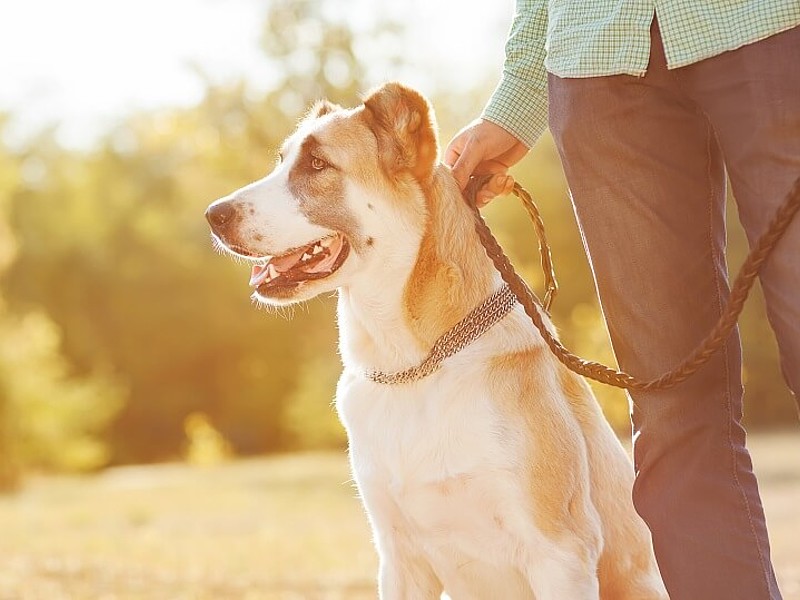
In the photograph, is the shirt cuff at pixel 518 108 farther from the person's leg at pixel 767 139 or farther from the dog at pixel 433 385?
the person's leg at pixel 767 139

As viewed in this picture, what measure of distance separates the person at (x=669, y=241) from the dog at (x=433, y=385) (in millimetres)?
332

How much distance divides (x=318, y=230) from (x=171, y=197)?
30.3 meters

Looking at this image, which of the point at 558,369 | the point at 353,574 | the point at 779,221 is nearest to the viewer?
the point at 779,221

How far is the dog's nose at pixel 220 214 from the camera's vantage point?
10.3 ft

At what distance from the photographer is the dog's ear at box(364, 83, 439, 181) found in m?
3.13

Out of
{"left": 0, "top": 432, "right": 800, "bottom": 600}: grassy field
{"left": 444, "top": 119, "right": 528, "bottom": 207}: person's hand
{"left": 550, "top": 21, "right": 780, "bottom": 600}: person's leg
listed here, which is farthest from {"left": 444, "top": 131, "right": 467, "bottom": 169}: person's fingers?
{"left": 0, "top": 432, "right": 800, "bottom": 600}: grassy field

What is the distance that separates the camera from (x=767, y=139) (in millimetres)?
2131

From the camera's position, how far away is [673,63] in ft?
7.41

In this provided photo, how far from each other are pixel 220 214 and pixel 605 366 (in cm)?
115

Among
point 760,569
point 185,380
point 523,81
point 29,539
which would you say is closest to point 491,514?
point 760,569

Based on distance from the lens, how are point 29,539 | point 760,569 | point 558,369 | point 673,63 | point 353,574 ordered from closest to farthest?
point 673,63 → point 760,569 → point 558,369 → point 353,574 → point 29,539

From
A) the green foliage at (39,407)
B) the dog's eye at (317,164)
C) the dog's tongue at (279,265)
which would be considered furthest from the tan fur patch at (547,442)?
the green foliage at (39,407)

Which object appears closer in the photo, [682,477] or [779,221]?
[779,221]

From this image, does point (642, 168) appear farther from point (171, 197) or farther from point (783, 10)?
point (171, 197)
